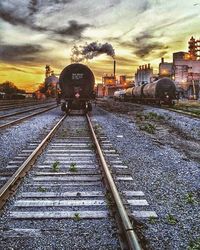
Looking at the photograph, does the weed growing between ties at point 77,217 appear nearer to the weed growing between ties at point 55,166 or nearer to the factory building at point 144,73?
the weed growing between ties at point 55,166

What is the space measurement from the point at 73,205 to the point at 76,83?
18.9 m

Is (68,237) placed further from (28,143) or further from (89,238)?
(28,143)

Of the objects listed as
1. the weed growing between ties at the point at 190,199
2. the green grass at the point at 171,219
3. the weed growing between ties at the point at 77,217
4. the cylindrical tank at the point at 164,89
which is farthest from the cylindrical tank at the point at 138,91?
the weed growing between ties at the point at 77,217

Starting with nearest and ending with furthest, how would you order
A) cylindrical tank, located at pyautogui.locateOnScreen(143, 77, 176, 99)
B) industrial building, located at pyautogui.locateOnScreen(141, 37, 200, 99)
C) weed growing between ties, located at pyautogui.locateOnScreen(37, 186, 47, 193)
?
weed growing between ties, located at pyautogui.locateOnScreen(37, 186, 47, 193) → cylindrical tank, located at pyautogui.locateOnScreen(143, 77, 176, 99) → industrial building, located at pyautogui.locateOnScreen(141, 37, 200, 99)

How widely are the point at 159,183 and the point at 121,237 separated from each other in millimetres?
2645

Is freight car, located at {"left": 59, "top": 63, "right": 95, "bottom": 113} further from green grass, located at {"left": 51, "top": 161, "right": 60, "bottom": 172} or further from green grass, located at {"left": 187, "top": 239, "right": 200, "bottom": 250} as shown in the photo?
green grass, located at {"left": 187, "top": 239, "right": 200, "bottom": 250}

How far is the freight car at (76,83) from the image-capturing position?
916 inches

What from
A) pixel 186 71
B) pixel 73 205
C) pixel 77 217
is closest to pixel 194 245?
pixel 77 217

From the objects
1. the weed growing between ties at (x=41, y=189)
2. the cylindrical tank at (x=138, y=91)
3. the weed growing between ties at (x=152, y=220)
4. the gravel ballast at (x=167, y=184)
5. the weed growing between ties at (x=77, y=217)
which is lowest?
the gravel ballast at (x=167, y=184)

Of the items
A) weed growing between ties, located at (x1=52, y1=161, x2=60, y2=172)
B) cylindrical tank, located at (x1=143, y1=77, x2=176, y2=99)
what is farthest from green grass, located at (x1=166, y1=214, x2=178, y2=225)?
cylindrical tank, located at (x1=143, y1=77, x2=176, y2=99)

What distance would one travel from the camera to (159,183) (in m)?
6.20

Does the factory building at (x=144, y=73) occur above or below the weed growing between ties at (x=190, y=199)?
above

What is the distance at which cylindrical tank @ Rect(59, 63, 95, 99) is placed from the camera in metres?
23.2

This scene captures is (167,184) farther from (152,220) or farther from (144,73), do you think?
(144,73)
